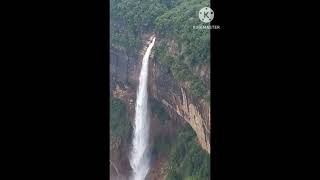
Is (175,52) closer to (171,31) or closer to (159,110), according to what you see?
(171,31)

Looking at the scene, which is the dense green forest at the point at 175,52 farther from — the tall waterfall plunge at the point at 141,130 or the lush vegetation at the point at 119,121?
the tall waterfall plunge at the point at 141,130

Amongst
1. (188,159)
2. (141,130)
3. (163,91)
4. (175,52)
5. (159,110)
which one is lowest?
(188,159)

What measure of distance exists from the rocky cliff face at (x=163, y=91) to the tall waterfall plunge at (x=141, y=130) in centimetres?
21

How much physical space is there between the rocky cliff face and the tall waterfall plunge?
8.2 inches

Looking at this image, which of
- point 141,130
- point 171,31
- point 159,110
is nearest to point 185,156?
point 159,110

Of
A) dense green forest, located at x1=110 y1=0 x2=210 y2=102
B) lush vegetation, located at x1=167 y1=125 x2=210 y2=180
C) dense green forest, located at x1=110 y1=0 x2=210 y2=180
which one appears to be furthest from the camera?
dense green forest, located at x1=110 y1=0 x2=210 y2=102

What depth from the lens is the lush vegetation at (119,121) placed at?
14141 millimetres

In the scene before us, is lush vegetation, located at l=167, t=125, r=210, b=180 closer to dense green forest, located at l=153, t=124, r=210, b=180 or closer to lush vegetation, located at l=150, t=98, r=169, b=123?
dense green forest, located at l=153, t=124, r=210, b=180

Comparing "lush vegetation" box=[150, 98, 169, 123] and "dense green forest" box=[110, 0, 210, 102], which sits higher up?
"dense green forest" box=[110, 0, 210, 102]

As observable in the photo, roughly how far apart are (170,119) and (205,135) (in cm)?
239

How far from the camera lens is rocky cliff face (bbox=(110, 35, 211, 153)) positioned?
439 inches

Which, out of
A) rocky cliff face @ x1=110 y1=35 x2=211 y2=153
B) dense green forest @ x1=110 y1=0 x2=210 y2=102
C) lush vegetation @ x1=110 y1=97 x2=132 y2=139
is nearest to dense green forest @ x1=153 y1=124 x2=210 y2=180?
rocky cliff face @ x1=110 y1=35 x2=211 y2=153

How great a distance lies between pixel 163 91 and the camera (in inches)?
516

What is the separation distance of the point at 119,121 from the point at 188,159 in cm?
324
